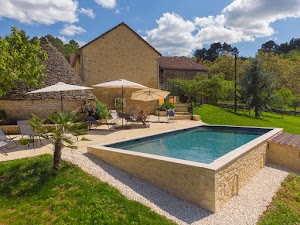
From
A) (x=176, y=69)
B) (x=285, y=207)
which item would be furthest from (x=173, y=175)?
(x=176, y=69)

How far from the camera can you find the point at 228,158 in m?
8.23

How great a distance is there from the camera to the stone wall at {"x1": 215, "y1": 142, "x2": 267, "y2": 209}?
7.55m

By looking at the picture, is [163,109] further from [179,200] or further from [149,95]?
[179,200]

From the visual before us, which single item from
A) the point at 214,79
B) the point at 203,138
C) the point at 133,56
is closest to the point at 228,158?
the point at 203,138

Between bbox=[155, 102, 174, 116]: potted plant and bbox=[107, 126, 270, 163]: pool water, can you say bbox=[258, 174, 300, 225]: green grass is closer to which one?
bbox=[107, 126, 270, 163]: pool water

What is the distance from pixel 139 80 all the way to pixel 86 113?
9605 mm

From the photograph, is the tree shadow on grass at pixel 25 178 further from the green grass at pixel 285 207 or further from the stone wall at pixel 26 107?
the stone wall at pixel 26 107

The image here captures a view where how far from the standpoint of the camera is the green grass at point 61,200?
6074 mm

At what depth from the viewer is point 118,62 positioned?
25.0 m

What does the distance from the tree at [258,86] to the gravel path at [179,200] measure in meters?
18.8

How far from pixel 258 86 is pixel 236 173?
71.3ft

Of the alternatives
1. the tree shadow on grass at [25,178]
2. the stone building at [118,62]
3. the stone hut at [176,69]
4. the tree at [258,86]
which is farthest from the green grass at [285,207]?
the stone hut at [176,69]

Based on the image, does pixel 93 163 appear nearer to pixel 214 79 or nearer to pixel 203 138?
pixel 203 138

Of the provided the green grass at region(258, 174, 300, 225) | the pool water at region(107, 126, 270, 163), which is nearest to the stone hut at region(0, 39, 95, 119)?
the pool water at region(107, 126, 270, 163)
